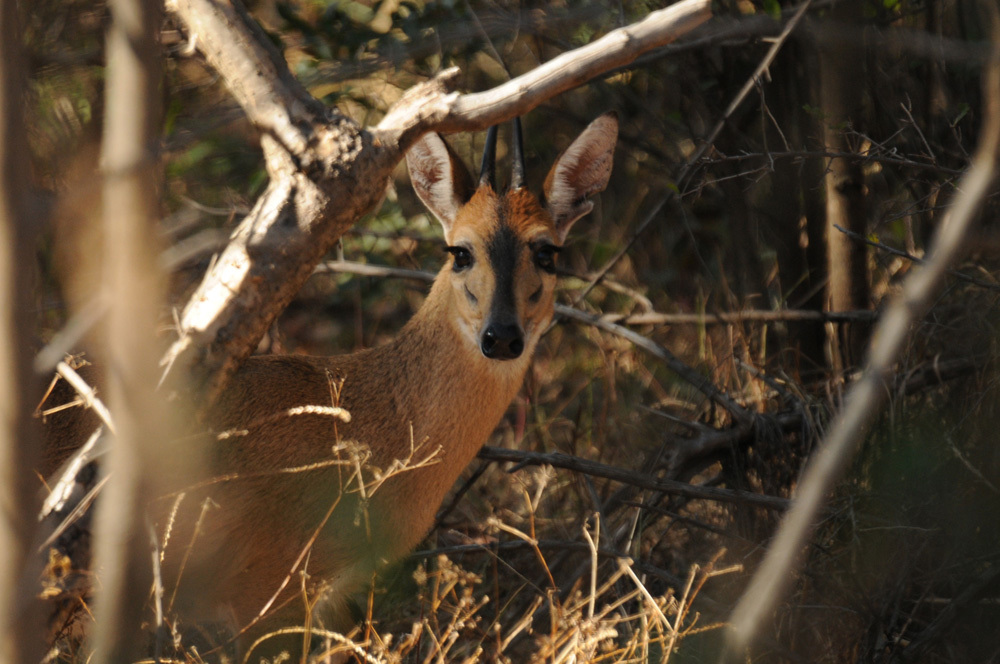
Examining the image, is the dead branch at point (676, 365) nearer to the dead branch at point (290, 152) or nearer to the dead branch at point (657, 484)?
the dead branch at point (657, 484)

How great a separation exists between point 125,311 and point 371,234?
14.7 feet

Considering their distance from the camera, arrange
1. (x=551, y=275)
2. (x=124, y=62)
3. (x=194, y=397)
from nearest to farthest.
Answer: (x=124, y=62), (x=194, y=397), (x=551, y=275)

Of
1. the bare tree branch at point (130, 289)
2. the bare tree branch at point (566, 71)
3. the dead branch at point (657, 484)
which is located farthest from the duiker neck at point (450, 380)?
the bare tree branch at point (130, 289)

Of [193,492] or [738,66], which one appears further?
[738,66]

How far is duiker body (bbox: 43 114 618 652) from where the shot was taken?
3.47 meters

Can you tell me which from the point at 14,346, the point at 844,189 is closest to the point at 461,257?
the point at 844,189

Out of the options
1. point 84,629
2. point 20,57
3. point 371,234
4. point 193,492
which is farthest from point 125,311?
point 371,234

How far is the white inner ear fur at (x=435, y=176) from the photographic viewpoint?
4277 mm

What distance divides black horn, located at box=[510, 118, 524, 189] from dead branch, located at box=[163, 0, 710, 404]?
118cm

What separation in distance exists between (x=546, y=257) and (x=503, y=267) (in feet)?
0.97

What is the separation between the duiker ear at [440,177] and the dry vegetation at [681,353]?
43 centimetres

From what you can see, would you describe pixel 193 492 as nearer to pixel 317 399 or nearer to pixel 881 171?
pixel 317 399

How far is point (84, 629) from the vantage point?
329 cm

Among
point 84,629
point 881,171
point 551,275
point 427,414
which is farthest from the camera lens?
point 881,171
